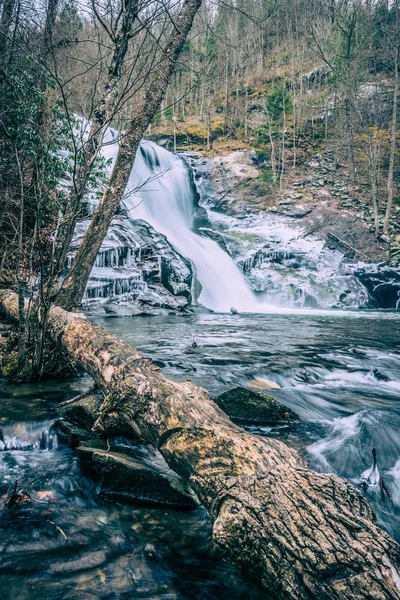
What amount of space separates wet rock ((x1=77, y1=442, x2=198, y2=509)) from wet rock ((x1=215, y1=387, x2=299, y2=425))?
1357 millimetres

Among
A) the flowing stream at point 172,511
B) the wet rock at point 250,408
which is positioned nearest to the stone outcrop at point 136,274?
the flowing stream at point 172,511

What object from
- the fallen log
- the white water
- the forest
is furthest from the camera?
the white water

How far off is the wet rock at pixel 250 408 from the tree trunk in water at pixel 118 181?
8.52 feet

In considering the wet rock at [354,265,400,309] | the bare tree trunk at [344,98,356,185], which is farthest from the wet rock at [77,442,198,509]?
the bare tree trunk at [344,98,356,185]

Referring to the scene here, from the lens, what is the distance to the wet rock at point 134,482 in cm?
247

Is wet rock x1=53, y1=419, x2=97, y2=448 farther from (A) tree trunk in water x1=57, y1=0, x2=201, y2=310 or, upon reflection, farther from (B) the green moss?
(A) tree trunk in water x1=57, y1=0, x2=201, y2=310

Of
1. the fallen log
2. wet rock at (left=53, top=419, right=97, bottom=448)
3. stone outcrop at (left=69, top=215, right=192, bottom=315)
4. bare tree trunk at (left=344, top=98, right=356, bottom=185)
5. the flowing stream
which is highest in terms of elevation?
bare tree trunk at (left=344, top=98, right=356, bottom=185)

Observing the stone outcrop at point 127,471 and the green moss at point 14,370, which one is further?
the green moss at point 14,370

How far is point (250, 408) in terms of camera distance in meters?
3.95

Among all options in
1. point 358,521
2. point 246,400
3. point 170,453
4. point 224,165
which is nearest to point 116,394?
point 170,453

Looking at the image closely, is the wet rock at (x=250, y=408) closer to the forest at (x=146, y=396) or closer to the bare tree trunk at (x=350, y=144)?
the forest at (x=146, y=396)

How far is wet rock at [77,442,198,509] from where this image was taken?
97.3 inches

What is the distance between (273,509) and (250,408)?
2.42 metres

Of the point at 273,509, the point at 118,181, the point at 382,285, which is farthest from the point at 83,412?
the point at 382,285
